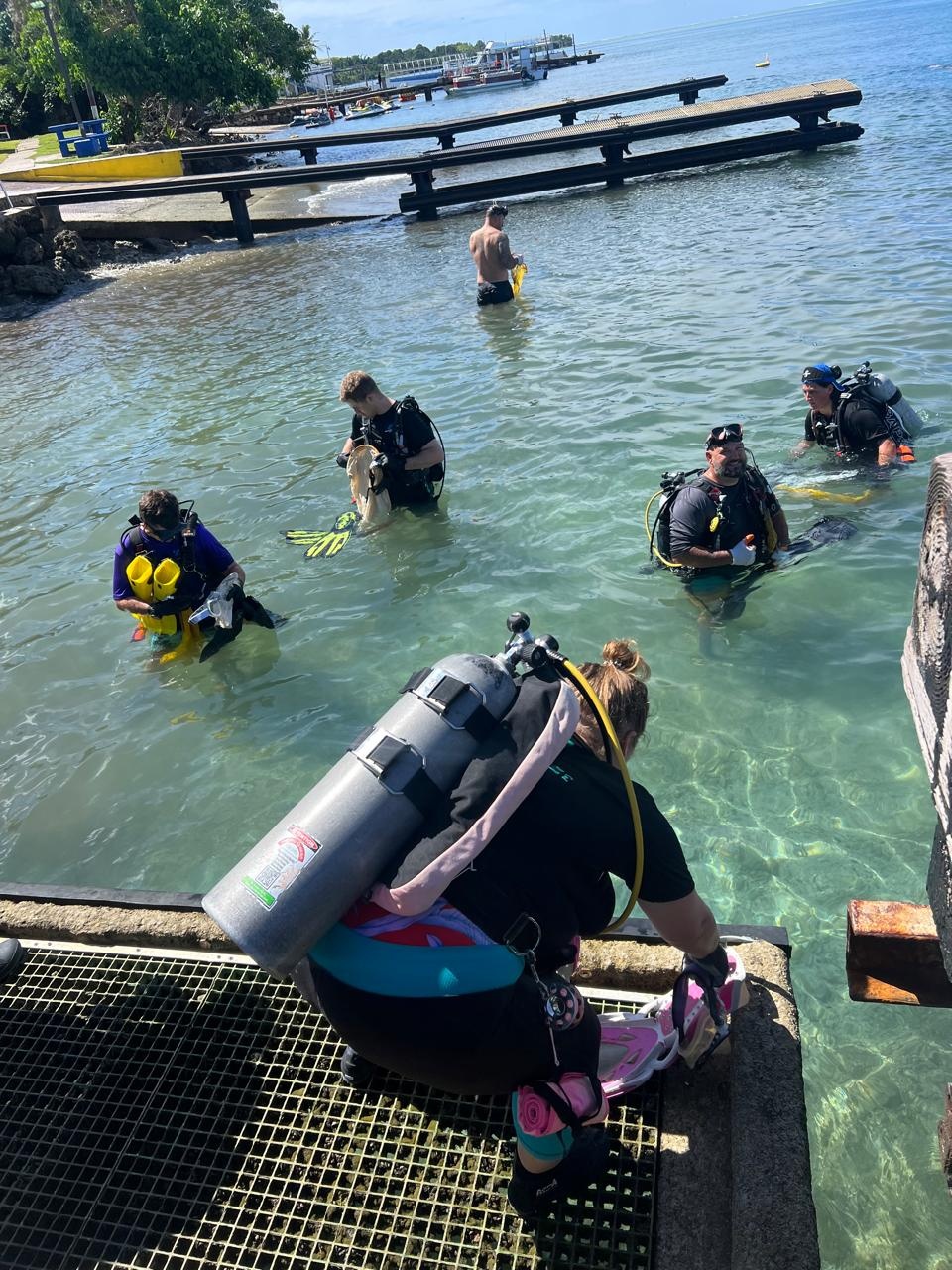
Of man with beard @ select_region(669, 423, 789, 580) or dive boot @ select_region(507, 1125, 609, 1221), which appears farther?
man with beard @ select_region(669, 423, 789, 580)

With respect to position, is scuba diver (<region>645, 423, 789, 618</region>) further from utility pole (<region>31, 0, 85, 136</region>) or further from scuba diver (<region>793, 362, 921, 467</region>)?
utility pole (<region>31, 0, 85, 136</region>)

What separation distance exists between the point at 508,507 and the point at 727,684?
3270 millimetres

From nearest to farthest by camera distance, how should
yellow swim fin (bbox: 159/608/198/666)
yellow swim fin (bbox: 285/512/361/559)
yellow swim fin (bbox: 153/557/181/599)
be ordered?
yellow swim fin (bbox: 153/557/181/599), yellow swim fin (bbox: 159/608/198/666), yellow swim fin (bbox: 285/512/361/559)

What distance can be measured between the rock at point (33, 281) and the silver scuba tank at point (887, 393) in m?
19.0

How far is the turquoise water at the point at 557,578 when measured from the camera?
4281 millimetres

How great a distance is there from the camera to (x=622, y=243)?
57.0 ft

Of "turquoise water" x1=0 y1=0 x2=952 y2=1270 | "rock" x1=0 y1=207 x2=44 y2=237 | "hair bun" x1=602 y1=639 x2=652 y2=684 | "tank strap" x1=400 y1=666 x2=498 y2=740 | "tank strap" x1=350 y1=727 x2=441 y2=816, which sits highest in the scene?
"rock" x1=0 y1=207 x2=44 y2=237

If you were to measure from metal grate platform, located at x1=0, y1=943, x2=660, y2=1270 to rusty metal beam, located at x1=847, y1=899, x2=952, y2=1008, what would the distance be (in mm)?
786

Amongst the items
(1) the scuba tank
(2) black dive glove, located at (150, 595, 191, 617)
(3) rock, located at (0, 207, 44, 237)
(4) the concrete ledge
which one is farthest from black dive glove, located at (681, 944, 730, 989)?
(3) rock, located at (0, 207, 44, 237)

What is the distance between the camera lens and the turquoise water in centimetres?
428

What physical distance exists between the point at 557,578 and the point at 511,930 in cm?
518

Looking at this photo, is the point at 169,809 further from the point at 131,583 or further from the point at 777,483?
the point at 777,483

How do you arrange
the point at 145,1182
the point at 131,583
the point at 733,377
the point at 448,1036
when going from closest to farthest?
1. the point at 448,1036
2. the point at 145,1182
3. the point at 131,583
4. the point at 733,377

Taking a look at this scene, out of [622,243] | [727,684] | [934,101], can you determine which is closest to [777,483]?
[727,684]
